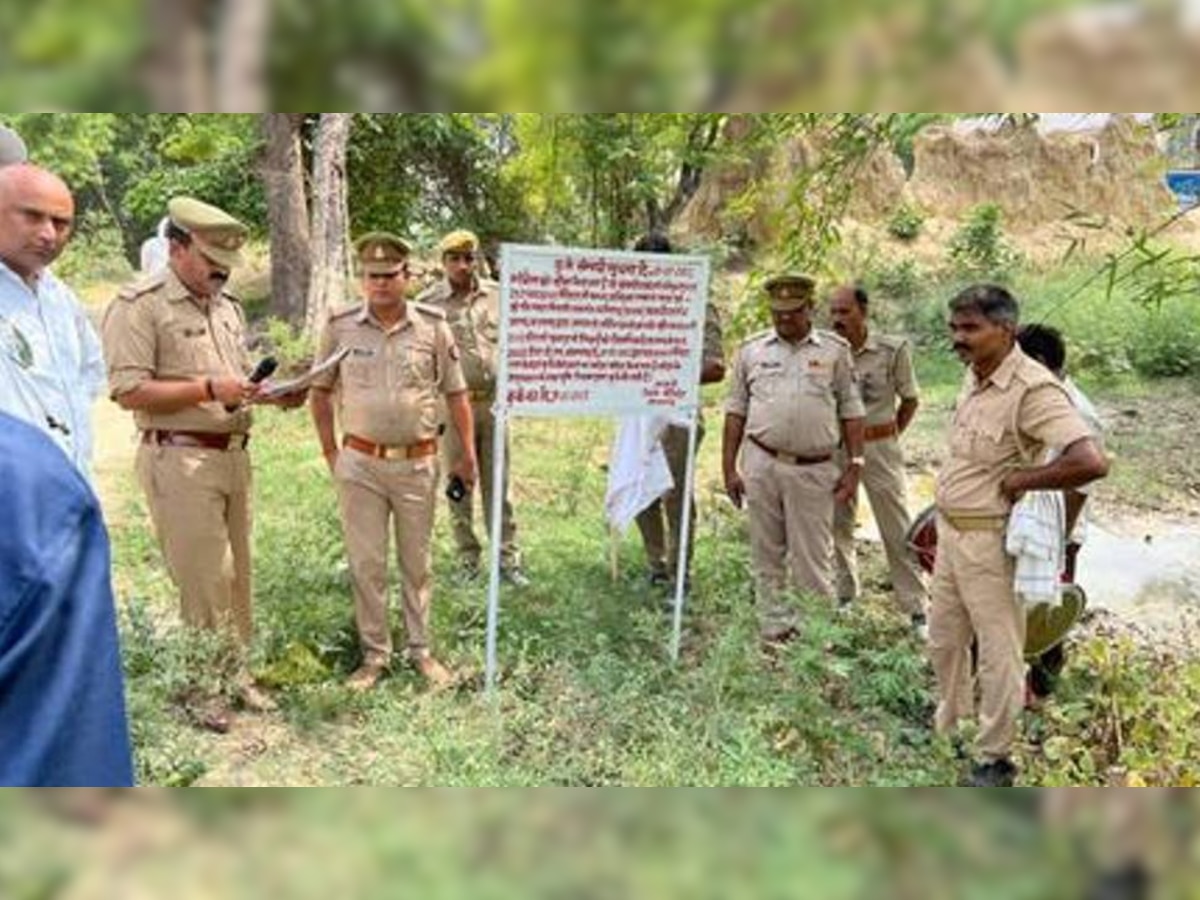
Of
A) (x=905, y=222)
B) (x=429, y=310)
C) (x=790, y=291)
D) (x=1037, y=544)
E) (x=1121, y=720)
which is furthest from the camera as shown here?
(x=905, y=222)

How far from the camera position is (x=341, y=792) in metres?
1.11

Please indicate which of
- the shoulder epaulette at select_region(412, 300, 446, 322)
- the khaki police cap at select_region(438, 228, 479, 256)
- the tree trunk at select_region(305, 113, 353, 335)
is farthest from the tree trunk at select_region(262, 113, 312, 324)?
the shoulder epaulette at select_region(412, 300, 446, 322)

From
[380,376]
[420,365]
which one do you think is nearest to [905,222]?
[420,365]

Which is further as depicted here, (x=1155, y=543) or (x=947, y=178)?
(x=947, y=178)

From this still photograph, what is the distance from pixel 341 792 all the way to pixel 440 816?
121 mm

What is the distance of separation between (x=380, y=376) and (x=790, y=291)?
4.46 feet

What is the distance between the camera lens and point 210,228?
11.5 ft

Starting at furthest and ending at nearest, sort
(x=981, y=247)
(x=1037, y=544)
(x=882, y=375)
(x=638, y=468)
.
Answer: (x=981, y=247), (x=882, y=375), (x=638, y=468), (x=1037, y=544)

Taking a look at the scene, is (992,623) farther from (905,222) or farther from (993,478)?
(905,222)

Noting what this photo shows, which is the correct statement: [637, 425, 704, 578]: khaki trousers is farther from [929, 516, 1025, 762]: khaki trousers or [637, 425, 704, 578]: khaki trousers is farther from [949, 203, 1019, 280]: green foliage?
[949, 203, 1019, 280]: green foliage

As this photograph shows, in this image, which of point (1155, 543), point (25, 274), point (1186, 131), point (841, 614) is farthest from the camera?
point (1155, 543)

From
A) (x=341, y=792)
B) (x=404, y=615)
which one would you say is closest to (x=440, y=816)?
(x=341, y=792)

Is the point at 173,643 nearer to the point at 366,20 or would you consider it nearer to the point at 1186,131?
the point at 1186,131

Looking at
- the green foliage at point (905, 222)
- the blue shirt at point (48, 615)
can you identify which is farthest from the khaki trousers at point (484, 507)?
the green foliage at point (905, 222)
